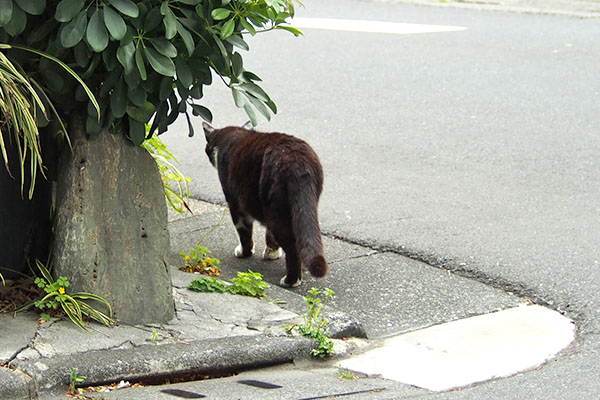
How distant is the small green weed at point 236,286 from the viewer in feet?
16.1

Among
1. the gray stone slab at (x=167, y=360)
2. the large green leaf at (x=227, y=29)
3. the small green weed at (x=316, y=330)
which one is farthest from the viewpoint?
the small green weed at (x=316, y=330)

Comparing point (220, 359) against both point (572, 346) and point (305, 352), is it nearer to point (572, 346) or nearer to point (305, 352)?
point (305, 352)

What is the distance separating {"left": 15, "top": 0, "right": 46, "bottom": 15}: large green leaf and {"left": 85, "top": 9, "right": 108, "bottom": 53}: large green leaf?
21 cm

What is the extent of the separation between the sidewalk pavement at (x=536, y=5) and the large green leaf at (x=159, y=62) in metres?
9.65

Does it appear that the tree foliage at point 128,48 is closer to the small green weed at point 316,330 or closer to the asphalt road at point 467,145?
the small green weed at point 316,330

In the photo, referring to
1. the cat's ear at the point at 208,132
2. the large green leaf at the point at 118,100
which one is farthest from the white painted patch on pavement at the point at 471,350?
the cat's ear at the point at 208,132

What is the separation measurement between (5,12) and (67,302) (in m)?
1.37

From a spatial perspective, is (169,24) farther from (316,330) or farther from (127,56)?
(316,330)

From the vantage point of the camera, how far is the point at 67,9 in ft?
12.3

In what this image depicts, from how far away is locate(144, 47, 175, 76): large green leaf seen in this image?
12.6ft

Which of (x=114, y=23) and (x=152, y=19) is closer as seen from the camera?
(x=114, y=23)

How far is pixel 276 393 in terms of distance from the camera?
3.95 meters

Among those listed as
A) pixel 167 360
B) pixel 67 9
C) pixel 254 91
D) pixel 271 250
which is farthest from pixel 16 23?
pixel 271 250

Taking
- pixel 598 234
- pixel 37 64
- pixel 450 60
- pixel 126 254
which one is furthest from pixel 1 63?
pixel 450 60
